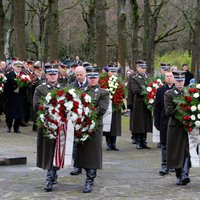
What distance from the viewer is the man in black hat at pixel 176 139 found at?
1045 centimetres

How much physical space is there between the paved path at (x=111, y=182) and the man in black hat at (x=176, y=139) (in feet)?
1.40

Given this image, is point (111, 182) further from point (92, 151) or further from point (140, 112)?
point (140, 112)

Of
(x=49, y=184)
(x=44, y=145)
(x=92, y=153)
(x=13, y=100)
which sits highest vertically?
(x=13, y=100)

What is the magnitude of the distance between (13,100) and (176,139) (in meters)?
8.88

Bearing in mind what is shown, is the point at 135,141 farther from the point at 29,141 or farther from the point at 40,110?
the point at 40,110

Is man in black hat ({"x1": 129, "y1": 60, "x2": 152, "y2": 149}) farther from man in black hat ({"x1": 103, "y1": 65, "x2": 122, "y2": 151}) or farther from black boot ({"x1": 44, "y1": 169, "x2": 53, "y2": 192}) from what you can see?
black boot ({"x1": 44, "y1": 169, "x2": 53, "y2": 192})

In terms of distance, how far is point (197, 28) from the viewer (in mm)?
27125

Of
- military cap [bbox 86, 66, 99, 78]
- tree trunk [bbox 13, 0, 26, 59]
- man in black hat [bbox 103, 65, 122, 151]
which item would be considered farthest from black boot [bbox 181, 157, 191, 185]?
tree trunk [bbox 13, 0, 26, 59]

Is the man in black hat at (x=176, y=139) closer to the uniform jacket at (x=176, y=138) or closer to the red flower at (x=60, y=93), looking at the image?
the uniform jacket at (x=176, y=138)

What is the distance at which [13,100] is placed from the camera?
60.1ft

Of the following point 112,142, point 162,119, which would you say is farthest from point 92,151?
point 112,142

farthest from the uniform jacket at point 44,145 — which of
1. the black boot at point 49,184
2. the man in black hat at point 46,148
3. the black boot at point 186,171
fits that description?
the black boot at point 186,171

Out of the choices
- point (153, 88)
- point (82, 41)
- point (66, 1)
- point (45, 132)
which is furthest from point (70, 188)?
point (82, 41)

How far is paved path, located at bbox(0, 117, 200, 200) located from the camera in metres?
9.79
